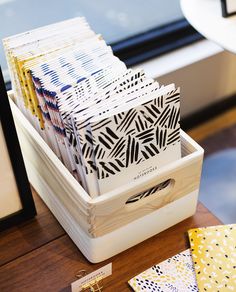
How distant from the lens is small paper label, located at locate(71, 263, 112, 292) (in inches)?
34.5

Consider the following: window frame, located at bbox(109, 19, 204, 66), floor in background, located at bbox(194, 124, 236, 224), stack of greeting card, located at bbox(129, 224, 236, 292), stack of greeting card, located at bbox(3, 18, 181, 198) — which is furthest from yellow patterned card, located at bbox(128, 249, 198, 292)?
window frame, located at bbox(109, 19, 204, 66)

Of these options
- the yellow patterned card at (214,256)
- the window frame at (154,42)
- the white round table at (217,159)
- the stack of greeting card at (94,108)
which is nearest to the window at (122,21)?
the window frame at (154,42)

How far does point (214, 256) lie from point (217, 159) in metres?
0.65

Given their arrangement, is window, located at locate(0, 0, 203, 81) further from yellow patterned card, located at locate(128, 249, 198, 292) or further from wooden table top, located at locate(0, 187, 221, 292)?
yellow patterned card, located at locate(128, 249, 198, 292)

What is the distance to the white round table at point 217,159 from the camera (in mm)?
1130

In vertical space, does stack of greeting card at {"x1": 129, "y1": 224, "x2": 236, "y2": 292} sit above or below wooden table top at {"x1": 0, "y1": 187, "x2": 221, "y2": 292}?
below

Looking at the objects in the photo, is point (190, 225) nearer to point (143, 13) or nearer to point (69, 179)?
point (69, 179)

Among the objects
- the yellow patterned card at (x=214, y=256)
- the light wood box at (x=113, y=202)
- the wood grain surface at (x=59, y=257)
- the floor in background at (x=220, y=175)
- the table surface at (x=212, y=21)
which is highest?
the table surface at (x=212, y=21)

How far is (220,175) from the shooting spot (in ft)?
4.91

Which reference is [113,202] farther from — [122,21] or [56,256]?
[122,21]

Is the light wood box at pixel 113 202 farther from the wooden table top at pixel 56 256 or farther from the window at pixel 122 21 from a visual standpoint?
the window at pixel 122 21

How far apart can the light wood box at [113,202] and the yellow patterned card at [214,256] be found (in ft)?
0.20

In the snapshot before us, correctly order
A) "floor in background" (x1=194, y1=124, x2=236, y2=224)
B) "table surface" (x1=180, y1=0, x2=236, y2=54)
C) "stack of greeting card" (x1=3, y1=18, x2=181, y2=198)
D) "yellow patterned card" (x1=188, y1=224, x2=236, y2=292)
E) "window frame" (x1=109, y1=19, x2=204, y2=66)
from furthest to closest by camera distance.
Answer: "window frame" (x1=109, y1=19, x2=204, y2=66), "floor in background" (x1=194, y1=124, x2=236, y2=224), "table surface" (x1=180, y1=0, x2=236, y2=54), "yellow patterned card" (x1=188, y1=224, x2=236, y2=292), "stack of greeting card" (x1=3, y1=18, x2=181, y2=198)

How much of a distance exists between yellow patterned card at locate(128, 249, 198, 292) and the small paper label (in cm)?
5
